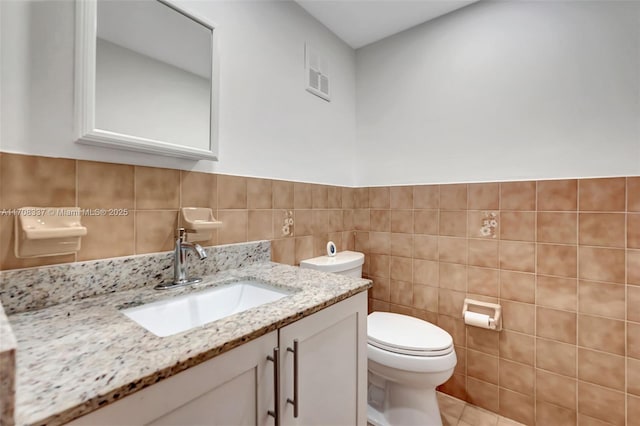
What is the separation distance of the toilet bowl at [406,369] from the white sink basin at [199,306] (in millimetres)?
668

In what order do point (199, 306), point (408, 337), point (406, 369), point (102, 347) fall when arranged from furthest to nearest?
1. point (408, 337)
2. point (406, 369)
3. point (199, 306)
4. point (102, 347)

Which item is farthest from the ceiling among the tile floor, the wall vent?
the tile floor

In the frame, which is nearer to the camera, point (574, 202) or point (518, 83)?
point (574, 202)

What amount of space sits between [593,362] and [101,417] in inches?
75.1

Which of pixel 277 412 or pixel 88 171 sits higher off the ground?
pixel 88 171

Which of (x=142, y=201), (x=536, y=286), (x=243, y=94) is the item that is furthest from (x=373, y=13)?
(x=536, y=286)

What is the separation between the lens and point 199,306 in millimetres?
1001

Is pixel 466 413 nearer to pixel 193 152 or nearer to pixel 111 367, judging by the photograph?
pixel 111 367

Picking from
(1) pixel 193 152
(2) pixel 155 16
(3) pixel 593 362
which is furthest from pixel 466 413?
(2) pixel 155 16

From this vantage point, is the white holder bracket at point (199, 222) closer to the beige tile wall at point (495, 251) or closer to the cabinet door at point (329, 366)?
the beige tile wall at point (495, 251)

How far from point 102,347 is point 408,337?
1.27m

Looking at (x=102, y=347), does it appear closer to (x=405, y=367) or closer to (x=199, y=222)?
(x=199, y=222)

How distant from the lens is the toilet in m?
1.30

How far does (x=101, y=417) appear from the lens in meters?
0.45
